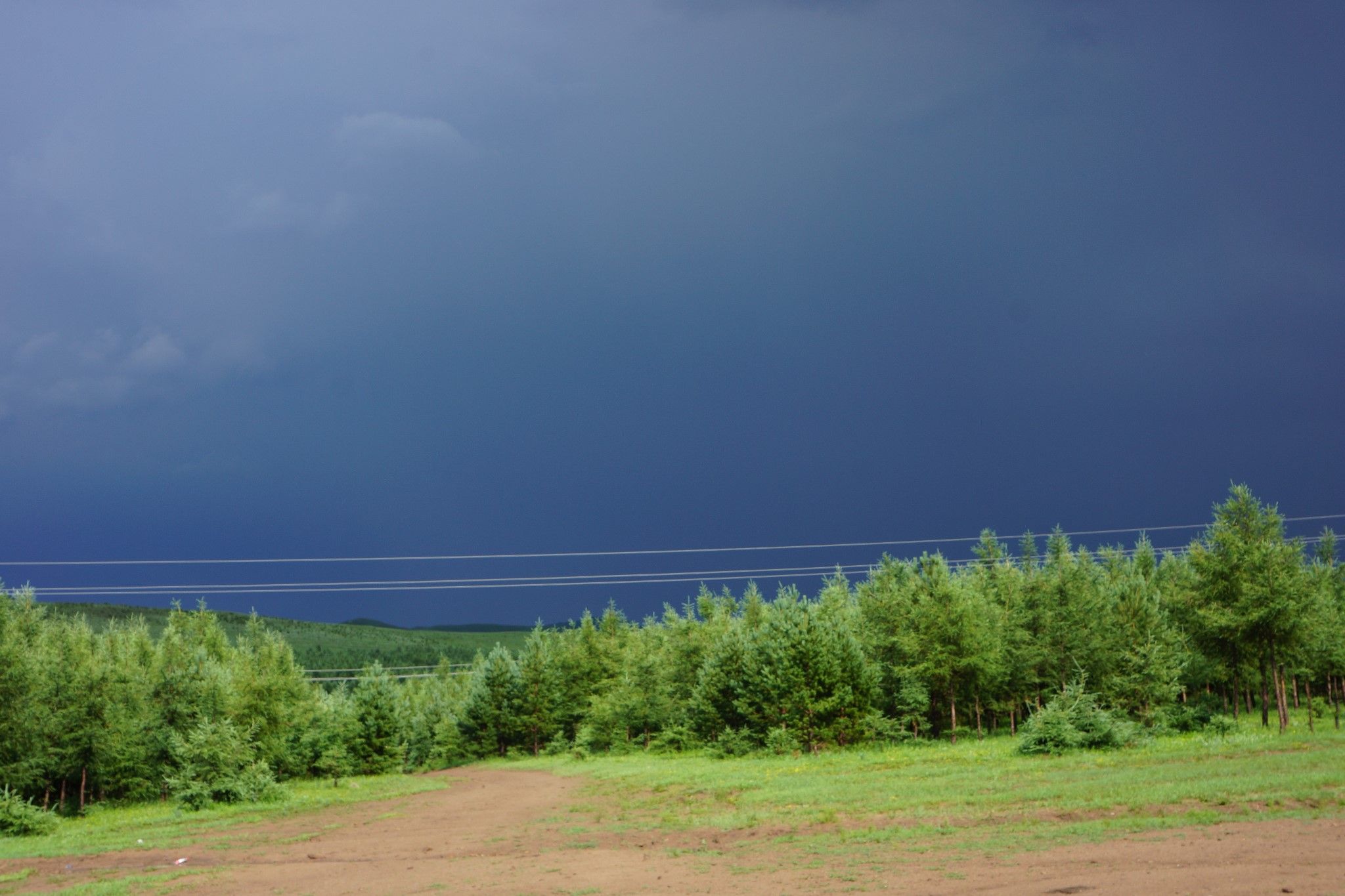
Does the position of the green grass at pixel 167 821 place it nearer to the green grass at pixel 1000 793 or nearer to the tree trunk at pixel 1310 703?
the green grass at pixel 1000 793

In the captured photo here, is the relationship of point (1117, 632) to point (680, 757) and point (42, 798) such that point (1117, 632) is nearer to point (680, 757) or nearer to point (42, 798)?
point (680, 757)

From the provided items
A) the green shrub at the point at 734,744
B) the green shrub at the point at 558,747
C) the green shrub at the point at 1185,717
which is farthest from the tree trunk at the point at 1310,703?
the green shrub at the point at 558,747

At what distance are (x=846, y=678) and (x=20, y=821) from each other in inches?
1507

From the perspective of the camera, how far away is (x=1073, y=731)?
34344mm

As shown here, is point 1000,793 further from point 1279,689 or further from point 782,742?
point 782,742

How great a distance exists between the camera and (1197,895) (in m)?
12.6

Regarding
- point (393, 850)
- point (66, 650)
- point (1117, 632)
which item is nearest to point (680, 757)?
point (1117, 632)

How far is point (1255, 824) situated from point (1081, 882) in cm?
654

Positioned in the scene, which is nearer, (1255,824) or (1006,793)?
(1255,824)

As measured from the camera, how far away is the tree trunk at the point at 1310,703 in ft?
130

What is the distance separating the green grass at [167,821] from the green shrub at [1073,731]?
2804cm

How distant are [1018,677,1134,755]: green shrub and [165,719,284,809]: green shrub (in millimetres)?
34248

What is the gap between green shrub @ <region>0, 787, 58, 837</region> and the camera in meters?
34.2

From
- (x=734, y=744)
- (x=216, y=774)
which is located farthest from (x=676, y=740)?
(x=216, y=774)
